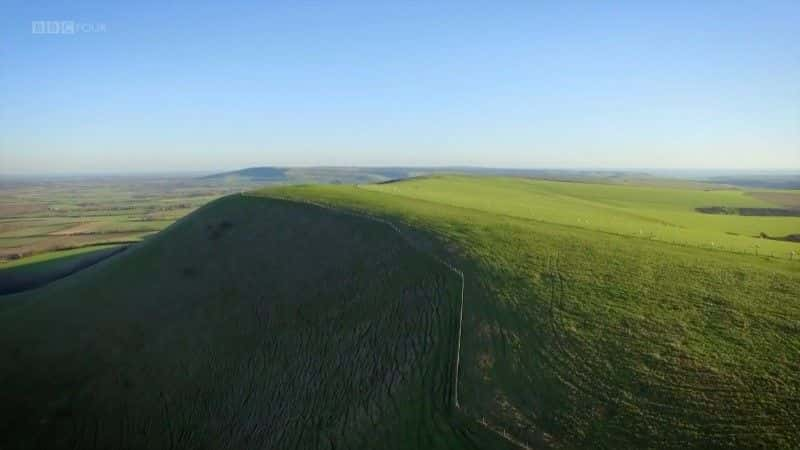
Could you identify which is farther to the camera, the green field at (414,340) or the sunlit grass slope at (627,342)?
the green field at (414,340)

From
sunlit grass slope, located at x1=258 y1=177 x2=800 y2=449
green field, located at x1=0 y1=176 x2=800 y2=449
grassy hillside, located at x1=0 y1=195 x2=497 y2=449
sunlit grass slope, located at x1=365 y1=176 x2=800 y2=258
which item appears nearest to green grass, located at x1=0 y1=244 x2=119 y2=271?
green field, located at x1=0 y1=176 x2=800 y2=449

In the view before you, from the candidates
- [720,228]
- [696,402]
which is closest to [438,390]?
[696,402]

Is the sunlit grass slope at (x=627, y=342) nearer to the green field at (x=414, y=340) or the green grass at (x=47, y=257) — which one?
the green field at (x=414, y=340)

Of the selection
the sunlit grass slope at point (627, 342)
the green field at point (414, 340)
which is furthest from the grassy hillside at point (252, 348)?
the sunlit grass slope at point (627, 342)

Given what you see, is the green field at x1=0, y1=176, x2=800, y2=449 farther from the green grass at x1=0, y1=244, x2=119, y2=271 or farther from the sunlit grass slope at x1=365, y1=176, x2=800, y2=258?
the green grass at x1=0, y1=244, x2=119, y2=271

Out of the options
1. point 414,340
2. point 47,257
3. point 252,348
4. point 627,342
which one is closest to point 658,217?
point 627,342

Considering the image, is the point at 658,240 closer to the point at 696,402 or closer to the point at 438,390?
the point at 696,402

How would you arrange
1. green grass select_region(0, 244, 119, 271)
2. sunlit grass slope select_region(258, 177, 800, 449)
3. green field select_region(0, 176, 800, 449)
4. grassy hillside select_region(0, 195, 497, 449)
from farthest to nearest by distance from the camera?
1. green grass select_region(0, 244, 119, 271)
2. grassy hillside select_region(0, 195, 497, 449)
3. green field select_region(0, 176, 800, 449)
4. sunlit grass slope select_region(258, 177, 800, 449)
